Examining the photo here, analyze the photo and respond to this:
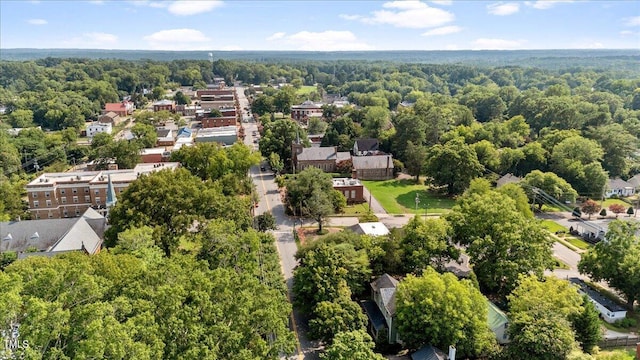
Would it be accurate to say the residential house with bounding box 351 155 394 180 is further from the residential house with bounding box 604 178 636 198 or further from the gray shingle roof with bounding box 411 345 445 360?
the gray shingle roof with bounding box 411 345 445 360

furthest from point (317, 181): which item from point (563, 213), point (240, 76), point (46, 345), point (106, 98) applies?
point (240, 76)

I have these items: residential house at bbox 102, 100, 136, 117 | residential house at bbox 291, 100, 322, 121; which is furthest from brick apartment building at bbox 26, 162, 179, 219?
residential house at bbox 102, 100, 136, 117

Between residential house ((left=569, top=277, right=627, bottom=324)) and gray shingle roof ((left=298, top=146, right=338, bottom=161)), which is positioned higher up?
gray shingle roof ((left=298, top=146, right=338, bottom=161))

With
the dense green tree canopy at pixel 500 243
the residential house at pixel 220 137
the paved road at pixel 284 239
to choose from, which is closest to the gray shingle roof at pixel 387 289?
the paved road at pixel 284 239

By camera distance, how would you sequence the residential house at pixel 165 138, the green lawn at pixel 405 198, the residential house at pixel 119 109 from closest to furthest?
the green lawn at pixel 405 198, the residential house at pixel 165 138, the residential house at pixel 119 109

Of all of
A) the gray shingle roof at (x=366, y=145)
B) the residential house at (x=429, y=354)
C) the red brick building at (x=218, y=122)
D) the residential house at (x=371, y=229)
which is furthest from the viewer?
the red brick building at (x=218, y=122)

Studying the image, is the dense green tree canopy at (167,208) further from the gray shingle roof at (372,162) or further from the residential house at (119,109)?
the residential house at (119,109)
